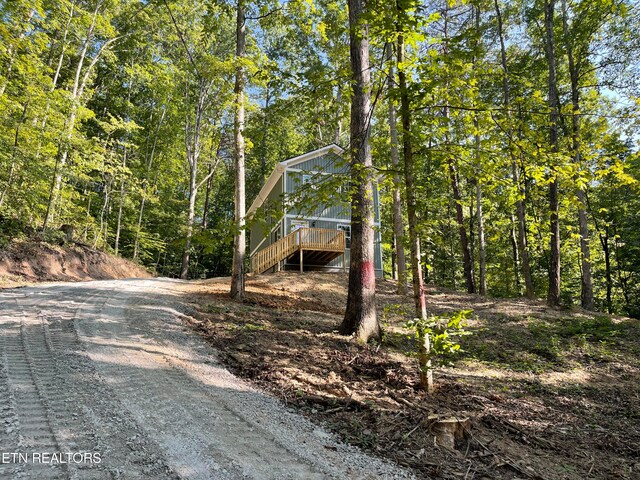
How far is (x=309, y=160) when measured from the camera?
63.0 ft

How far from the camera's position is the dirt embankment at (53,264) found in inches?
406

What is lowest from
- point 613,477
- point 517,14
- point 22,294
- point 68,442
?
point 613,477

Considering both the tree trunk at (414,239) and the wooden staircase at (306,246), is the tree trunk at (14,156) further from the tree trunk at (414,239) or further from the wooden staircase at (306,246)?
the tree trunk at (414,239)

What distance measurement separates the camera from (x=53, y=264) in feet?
40.7

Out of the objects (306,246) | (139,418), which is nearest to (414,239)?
(139,418)

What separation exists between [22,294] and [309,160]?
14.3 m

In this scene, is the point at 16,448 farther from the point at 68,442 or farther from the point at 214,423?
the point at 214,423

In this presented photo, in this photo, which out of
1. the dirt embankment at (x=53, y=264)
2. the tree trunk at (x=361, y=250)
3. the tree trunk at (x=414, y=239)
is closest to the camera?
the tree trunk at (x=414, y=239)

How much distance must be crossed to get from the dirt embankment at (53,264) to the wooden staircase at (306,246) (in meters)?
7.12

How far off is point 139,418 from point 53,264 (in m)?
12.7

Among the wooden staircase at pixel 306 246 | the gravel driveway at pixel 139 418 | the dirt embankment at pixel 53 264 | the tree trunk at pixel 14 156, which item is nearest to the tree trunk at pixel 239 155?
the gravel driveway at pixel 139 418

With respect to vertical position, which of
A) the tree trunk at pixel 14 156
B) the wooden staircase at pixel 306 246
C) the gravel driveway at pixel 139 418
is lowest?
the gravel driveway at pixel 139 418

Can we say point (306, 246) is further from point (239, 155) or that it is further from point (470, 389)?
point (470, 389)

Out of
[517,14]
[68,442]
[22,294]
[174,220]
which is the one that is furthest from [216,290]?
[174,220]
